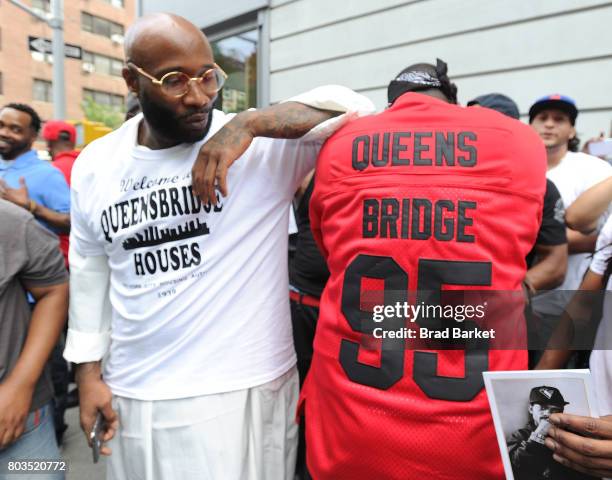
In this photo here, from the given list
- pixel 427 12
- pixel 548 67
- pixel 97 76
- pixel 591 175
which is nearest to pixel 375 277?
pixel 591 175

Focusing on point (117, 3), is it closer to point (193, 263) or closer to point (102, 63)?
point (102, 63)

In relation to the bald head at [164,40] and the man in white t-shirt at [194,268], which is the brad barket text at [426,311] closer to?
the man in white t-shirt at [194,268]

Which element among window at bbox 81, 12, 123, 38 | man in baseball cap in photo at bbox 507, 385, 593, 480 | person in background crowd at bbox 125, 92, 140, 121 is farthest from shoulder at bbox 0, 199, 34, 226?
window at bbox 81, 12, 123, 38

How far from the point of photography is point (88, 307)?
183 cm

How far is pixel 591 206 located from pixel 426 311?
1482mm

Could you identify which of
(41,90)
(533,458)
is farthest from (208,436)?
(41,90)

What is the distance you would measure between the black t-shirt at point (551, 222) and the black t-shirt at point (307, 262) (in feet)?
3.57

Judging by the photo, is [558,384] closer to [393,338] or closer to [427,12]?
[393,338]

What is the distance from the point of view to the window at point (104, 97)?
127ft

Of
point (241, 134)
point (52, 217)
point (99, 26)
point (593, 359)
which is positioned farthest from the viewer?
point (99, 26)

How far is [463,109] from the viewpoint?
152 centimetres

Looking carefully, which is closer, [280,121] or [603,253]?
[280,121]

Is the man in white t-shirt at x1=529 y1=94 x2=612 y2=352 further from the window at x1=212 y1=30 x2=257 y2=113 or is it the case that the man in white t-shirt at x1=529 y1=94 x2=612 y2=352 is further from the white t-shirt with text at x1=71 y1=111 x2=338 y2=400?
the window at x1=212 y1=30 x2=257 y2=113

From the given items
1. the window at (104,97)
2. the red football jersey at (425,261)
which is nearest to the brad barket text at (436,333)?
the red football jersey at (425,261)
